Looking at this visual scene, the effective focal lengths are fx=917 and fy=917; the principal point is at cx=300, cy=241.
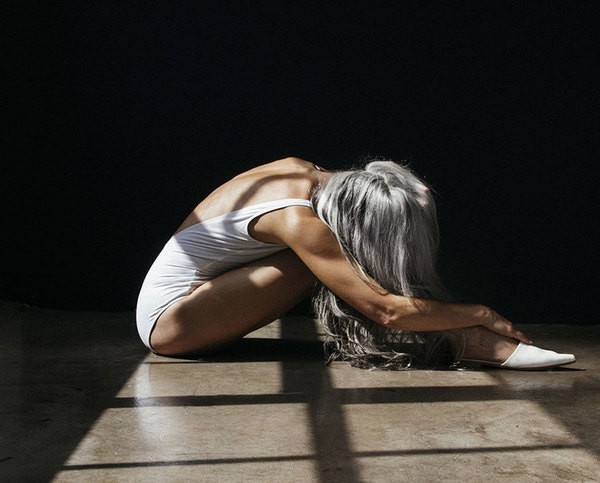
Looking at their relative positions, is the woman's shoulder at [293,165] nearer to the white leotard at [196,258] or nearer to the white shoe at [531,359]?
the white leotard at [196,258]

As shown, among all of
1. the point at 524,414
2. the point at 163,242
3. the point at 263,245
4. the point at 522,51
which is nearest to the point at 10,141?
the point at 163,242

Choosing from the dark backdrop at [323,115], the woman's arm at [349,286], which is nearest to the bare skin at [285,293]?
the woman's arm at [349,286]

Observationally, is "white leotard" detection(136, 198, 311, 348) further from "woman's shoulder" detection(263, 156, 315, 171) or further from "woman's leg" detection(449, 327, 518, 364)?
"woman's leg" detection(449, 327, 518, 364)

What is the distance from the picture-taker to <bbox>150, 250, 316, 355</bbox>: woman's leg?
3.28 m

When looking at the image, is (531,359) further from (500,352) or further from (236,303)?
(236,303)

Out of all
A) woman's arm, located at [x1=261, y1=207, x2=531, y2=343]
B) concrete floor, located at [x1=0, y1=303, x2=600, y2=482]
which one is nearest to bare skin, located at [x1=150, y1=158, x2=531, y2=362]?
woman's arm, located at [x1=261, y1=207, x2=531, y2=343]

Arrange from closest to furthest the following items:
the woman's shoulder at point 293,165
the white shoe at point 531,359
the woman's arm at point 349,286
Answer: the woman's arm at point 349,286 → the white shoe at point 531,359 → the woman's shoulder at point 293,165

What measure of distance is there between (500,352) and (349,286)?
1.98ft

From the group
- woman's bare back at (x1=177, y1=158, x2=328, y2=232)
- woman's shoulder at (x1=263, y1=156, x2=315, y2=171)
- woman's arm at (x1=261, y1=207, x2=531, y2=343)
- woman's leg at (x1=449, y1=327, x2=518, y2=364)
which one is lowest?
woman's leg at (x1=449, y1=327, x2=518, y2=364)

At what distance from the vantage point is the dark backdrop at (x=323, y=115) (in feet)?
13.3

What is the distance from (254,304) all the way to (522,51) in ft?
5.68

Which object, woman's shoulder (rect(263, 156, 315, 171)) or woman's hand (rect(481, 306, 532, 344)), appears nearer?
woman's hand (rect(481, 306, 532, 344))

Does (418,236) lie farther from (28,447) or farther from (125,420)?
(28,447)

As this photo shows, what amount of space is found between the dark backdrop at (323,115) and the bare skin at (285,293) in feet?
2.45
